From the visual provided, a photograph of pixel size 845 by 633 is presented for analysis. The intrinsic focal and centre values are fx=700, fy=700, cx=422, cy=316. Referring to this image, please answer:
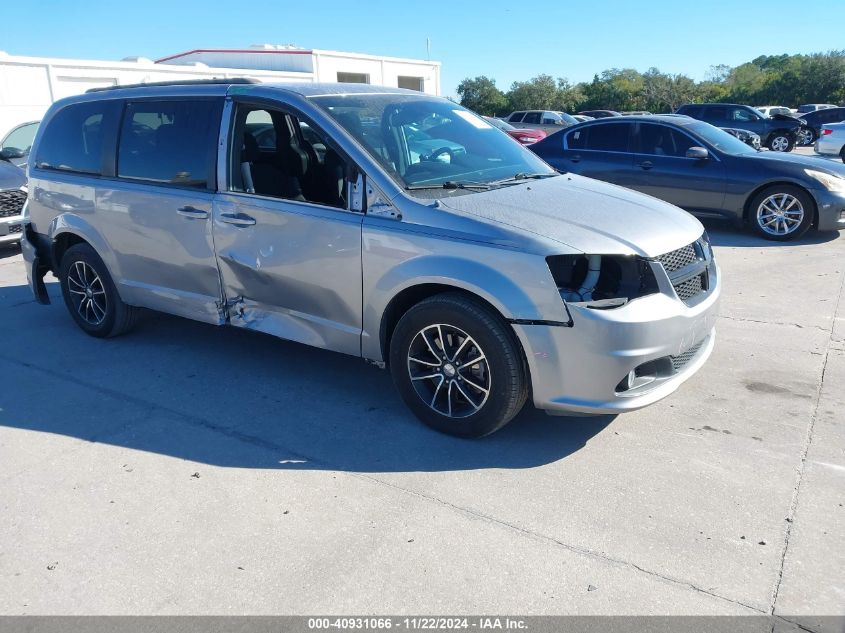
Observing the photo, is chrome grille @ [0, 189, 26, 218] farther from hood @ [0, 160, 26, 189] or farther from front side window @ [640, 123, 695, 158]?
front side window @ [640, 123, 695, 158]

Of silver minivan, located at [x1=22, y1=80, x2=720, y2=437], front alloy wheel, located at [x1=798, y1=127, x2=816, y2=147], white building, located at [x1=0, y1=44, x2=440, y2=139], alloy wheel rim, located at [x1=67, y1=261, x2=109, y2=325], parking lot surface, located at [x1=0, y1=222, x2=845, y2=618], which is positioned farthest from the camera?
front alloy wheel, located at [x1=798, y1=127, x2=816, y2=147]

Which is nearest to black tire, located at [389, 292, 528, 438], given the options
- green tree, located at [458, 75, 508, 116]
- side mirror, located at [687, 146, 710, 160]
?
side mirror, located at [687, 146, 710, 160]

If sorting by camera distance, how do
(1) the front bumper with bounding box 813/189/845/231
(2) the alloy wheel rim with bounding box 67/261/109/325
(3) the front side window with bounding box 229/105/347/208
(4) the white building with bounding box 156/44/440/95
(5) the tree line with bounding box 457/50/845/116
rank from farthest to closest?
1. (5) the tree line with bounding box 457/50/845/116
2. (4) the white building with bounding box 156/44/440/95
3. (1) the front bumper with bounding box 813/189/845/231
4. (2) the alloy wheel rim with bounding box 67/261/109/325
5. (3) the front side window with bounding box 229/105/347/208

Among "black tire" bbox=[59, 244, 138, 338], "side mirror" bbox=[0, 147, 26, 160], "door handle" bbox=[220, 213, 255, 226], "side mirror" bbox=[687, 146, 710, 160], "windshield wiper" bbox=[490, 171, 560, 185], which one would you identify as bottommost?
"black tire" bbox=[59, 244, 138, 338]

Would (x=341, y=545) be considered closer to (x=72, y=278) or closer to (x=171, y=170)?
(x=171, y=170)

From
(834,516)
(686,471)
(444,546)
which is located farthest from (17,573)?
(834,516)

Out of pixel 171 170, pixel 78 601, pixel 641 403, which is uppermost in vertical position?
pixel 171 170

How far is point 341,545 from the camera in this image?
3111 millimetres

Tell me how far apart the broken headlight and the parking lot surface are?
89 centimetres

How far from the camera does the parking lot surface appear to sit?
9.24 feet

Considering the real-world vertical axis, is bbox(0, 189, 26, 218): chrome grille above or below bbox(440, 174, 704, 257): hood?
below

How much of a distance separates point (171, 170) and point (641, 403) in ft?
11.5

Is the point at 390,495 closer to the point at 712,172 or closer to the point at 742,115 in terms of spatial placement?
the point at 712,172

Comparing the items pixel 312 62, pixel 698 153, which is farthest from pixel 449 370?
pixel 312 62
